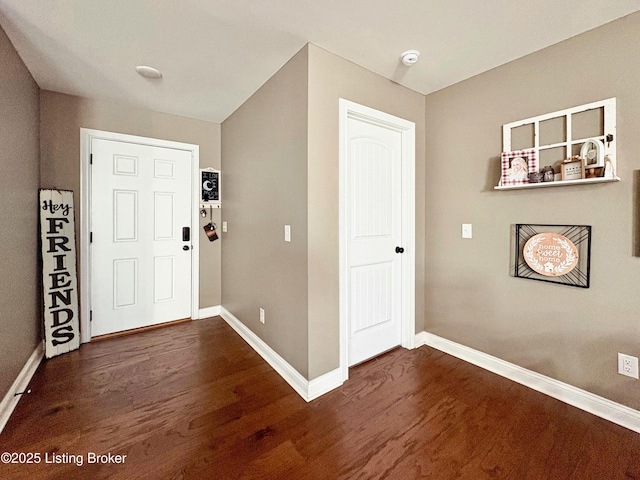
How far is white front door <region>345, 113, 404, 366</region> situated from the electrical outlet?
4.59 feet

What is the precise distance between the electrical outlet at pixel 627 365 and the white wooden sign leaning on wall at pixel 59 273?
13.4 feet

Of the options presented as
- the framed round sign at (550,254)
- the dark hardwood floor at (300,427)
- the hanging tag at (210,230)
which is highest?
the hanging tag at (210,230)

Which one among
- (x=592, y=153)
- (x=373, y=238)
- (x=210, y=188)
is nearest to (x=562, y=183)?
(x=592, y=153)

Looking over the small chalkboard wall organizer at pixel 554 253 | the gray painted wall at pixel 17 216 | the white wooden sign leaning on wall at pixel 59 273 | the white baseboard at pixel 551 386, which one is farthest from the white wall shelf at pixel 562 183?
the white wooden sign leaning on wall at pixel 59 273

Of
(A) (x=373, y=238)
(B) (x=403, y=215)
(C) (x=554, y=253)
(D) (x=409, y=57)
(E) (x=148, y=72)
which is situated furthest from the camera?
(B) (x=403, y=215)

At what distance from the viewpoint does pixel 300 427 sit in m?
1.62

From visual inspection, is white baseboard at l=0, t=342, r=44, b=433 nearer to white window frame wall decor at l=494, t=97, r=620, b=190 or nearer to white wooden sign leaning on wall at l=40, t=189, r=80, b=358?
white wooden sign leaning on wall at l=40, t=189, r=80, b=358

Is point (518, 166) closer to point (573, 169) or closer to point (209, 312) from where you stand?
point (573, 169)

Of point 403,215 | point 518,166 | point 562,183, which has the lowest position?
point 403,215

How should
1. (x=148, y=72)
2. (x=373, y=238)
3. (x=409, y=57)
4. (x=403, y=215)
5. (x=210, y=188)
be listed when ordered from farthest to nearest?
(x=210, y=188) < (x=403, y=215) < (x=373, y=238) < (x=148, y=72) < (x=409, y=57)

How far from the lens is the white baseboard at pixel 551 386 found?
1635mm

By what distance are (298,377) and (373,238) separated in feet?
3.98

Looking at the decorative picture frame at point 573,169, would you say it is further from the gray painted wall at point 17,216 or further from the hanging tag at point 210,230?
the gray painted wall at point 17,216

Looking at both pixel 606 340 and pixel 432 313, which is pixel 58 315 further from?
pixel 606 340
